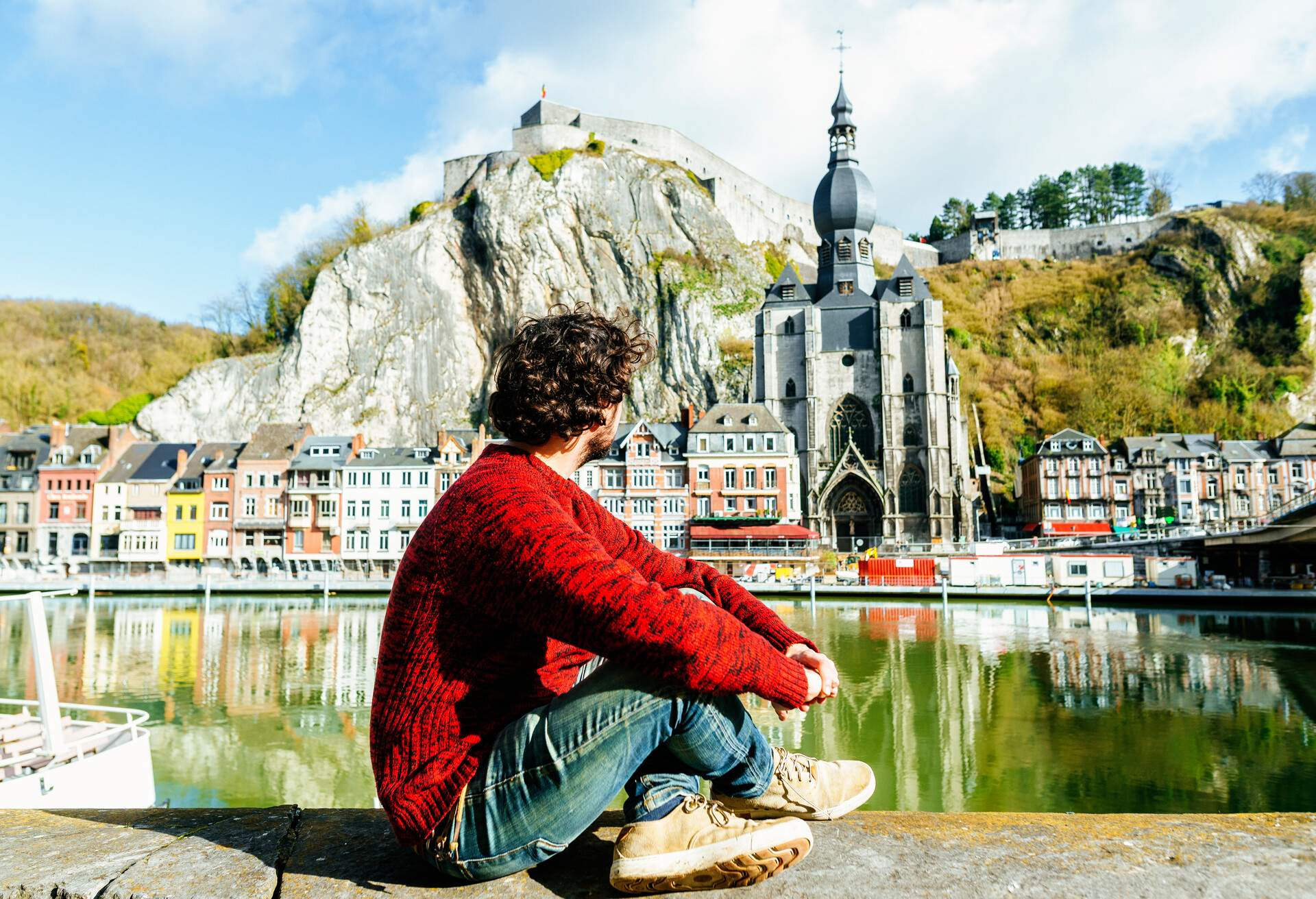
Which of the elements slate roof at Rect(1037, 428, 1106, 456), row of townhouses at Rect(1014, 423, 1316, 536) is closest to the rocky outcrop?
slate roof at Rect(1037, 428, 1106, 456)

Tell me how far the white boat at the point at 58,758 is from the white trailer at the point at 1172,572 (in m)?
34.4

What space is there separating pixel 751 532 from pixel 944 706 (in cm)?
2715

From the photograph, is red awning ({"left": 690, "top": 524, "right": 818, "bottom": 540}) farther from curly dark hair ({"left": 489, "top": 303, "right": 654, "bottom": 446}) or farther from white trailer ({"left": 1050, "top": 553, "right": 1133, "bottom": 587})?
curly dark hair ({"left": 489, "top": 303, "right": 654, "bottom": 446})

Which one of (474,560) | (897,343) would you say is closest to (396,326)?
(897,343)

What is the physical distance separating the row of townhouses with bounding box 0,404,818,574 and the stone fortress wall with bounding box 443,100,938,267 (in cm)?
2642

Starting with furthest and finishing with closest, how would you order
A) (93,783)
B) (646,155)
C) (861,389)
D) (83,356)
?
(646,155)
(83,356)
(861,389)
(93,783)

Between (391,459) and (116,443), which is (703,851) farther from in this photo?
(116,443)

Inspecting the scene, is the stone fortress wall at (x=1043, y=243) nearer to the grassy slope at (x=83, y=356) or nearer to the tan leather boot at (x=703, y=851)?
the grassy slope at (x=83, y=356)

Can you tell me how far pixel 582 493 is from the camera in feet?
7.63

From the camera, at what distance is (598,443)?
2.31 meters

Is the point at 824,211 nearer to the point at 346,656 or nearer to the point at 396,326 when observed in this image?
the point at 396,326

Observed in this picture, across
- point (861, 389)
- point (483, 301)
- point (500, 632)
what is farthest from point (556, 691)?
point (483, 301)

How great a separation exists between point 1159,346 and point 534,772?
2864 inches

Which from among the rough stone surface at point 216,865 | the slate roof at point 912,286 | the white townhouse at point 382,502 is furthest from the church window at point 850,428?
the rough stone surface at point 216,865
